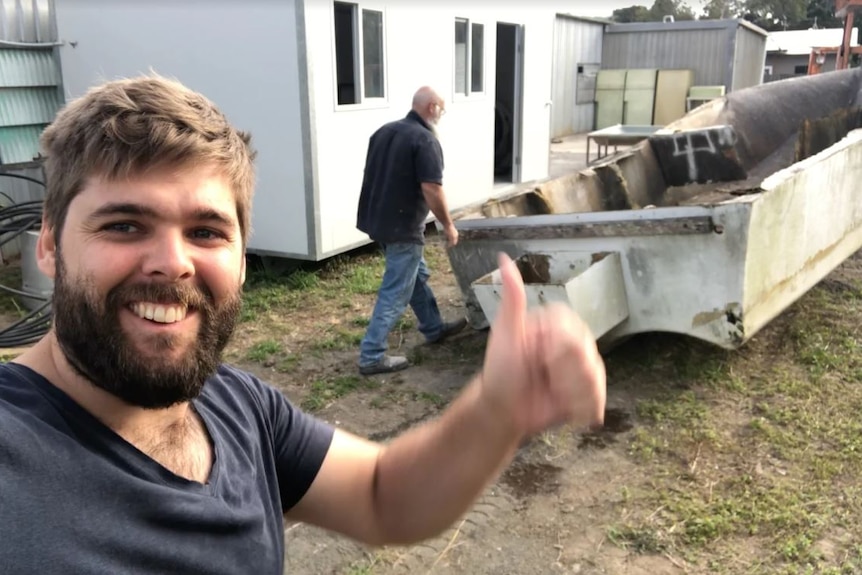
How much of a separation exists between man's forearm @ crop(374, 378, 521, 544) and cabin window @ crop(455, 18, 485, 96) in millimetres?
8044

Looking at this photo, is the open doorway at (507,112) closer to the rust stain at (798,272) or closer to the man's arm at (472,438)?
the rust stain at (798,272)

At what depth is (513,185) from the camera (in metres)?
11.1

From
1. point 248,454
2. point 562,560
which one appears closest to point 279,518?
point 248,454

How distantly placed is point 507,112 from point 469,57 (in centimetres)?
199

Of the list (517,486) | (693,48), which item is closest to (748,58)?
(693,48)

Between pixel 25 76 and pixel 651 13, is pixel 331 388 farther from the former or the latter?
pixel 651 13

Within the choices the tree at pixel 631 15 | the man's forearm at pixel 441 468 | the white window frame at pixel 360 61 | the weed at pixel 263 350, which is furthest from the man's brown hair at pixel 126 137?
the tree at pixel 631 15

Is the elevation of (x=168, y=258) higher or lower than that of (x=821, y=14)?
lower

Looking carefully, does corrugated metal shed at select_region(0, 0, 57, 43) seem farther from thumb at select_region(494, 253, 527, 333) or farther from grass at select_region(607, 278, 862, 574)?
thumb at select_region(494, 253, 527, 333)

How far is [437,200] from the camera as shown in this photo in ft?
A: 16.6

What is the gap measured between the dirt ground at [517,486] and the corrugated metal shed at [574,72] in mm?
16976

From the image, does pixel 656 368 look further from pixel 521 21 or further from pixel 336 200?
pixel 521 21

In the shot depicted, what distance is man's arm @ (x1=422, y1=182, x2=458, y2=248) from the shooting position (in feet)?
16.6

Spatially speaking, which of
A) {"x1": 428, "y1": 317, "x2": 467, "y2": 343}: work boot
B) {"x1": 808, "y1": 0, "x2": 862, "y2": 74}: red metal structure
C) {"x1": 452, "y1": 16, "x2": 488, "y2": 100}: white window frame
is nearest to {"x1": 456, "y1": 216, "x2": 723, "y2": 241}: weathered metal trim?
{"x1": 428, "y1": 317, "x2": 467, "y2": 343}: work boot
